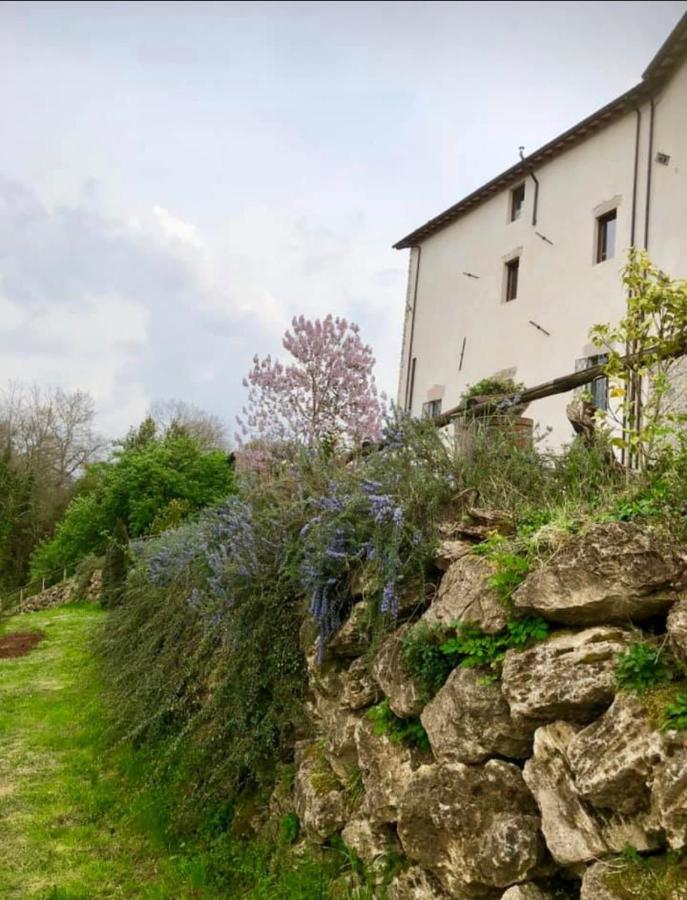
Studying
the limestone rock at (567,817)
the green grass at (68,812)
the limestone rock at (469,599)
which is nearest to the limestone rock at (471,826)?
the limestone rock at (567,817)

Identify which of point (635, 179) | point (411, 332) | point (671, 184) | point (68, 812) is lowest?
point (68, 812)

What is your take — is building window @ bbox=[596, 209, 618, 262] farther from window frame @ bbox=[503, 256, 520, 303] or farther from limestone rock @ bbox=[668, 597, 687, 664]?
limestone rock @ bbox=[668, 597, 687, 664]

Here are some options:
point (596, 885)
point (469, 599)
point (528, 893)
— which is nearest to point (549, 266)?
point (469, 599)

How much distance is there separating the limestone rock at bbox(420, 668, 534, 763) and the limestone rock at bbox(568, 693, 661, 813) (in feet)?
1.25

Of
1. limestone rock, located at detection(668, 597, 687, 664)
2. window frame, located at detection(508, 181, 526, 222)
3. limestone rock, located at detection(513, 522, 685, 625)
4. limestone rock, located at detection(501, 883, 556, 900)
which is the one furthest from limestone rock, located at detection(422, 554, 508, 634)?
window frame, located at detection(508, 181, 526, 222)

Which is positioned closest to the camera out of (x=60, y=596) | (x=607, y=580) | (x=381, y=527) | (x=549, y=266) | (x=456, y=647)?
(x=607, y=580)

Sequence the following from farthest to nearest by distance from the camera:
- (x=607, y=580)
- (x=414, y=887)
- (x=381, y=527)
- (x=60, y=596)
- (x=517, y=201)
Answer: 1. (x=60, y=596)
2. (x=517, y=201)
3. (x=381, y=527)
4. (x=414, y=887)
5. (x=607, y=580)

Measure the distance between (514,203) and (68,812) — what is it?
47.1 feet

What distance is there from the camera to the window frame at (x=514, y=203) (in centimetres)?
1529

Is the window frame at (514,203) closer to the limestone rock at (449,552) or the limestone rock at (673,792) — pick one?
the limestone rock at (449,552)

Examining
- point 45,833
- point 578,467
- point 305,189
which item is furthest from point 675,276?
point 45,833

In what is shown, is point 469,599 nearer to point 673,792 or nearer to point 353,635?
point 353,635

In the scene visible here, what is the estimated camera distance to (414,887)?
316cm

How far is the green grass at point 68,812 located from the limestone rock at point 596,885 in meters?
2.74
